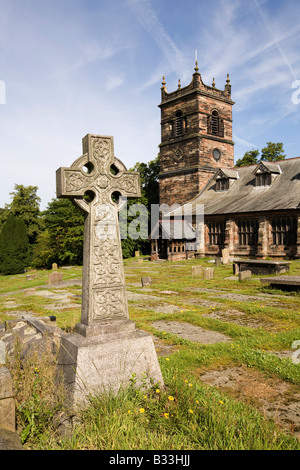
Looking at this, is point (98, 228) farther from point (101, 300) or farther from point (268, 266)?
point (268, 266)

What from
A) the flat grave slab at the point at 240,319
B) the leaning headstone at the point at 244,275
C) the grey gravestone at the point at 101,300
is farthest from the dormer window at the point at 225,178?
the grey gravestone at the point at 101,300

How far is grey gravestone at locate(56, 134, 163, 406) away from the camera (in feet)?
13.0

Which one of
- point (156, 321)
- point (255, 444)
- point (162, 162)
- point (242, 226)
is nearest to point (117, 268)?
point (255, 444)

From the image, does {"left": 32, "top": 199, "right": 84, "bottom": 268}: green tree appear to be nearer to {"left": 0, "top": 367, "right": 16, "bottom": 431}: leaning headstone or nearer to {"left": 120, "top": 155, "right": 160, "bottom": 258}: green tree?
{"left": 120, "top": 155, "right": 160, "bottom": 258}: green tree

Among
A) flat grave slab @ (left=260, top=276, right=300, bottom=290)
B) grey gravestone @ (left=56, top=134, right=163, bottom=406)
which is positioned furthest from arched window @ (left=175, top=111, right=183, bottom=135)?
grey gravestone @ (left=56, top=134, right=163, bottom=406)

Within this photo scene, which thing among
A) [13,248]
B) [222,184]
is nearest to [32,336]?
[222,184]

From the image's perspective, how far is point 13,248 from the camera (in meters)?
39.9

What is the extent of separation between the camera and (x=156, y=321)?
8.33 metres

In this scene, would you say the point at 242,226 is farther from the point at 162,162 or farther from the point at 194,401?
the point at 194,401

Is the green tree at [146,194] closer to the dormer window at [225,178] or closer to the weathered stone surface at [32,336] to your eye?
the dormer window at [225,178]

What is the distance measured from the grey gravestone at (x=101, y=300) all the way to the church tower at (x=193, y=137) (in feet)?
110

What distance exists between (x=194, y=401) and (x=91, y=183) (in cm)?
292

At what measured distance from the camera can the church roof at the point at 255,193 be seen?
27562 mm

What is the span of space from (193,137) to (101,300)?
1425 inches
